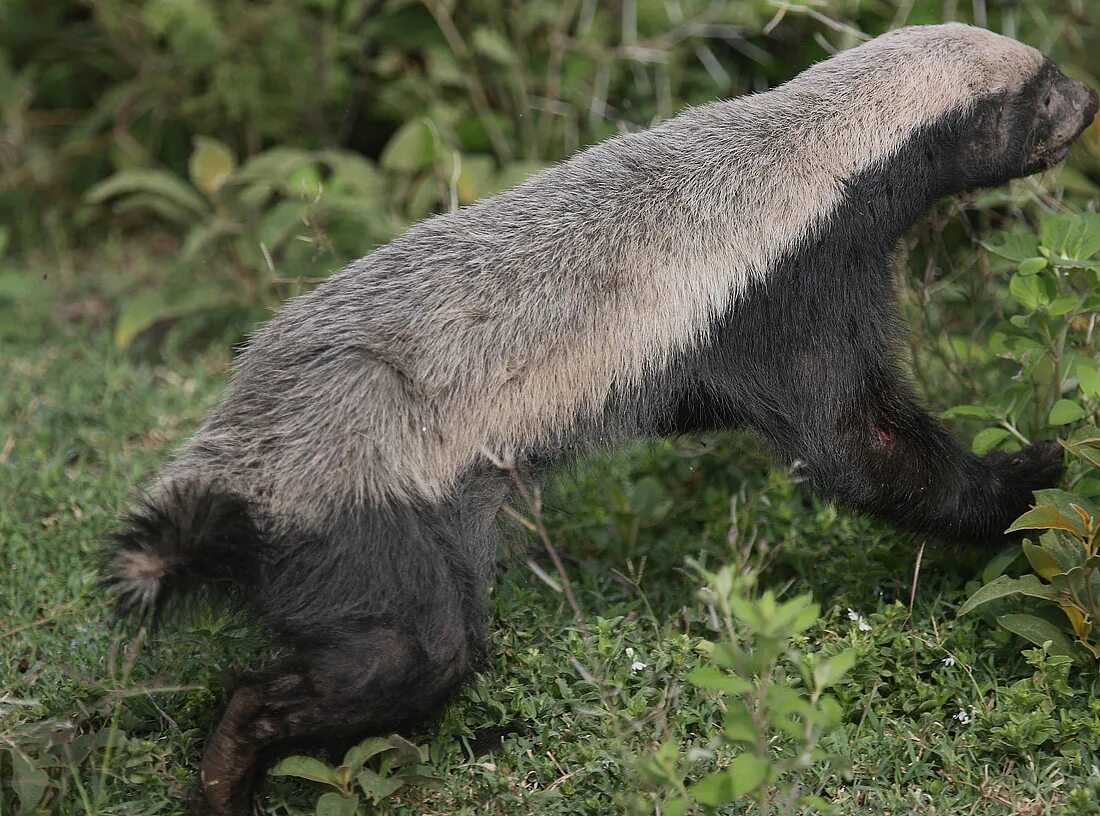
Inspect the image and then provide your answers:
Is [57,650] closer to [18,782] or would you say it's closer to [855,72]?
[18,782]

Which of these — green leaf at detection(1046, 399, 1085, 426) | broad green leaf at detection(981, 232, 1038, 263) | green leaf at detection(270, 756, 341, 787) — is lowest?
green leaf at detection(270, 756, 341, 787)

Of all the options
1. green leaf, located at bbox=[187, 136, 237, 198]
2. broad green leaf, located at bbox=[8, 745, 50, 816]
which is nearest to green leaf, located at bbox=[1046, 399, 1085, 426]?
broad green leaf, located at bbox=[8, 745, 50, 816]

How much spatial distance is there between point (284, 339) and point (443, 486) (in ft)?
2.03

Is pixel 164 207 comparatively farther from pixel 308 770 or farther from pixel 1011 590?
pixel 1011 590

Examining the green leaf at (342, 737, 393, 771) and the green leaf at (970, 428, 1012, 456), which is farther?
the green leaf at (970, 428, 1012, 456)

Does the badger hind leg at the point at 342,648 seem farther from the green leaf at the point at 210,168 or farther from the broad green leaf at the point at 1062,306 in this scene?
the green leaf at the point at 210,168

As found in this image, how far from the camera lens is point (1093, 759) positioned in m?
3.25

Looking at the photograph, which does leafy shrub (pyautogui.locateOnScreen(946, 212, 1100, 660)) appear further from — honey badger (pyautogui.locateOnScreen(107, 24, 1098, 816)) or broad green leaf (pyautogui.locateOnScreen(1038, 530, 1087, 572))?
honey badger (pyautogui.locateOnScreen(107, 24, 1098, 816))

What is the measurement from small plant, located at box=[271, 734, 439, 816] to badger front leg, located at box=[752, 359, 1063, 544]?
1352 millimetres

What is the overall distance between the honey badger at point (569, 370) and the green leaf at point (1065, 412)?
0.29m

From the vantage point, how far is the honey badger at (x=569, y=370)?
9.95 feet

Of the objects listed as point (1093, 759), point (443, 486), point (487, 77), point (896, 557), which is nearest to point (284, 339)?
point (443, 486)

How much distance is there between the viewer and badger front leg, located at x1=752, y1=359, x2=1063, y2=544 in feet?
11.8

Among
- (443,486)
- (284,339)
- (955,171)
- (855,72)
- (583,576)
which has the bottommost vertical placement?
(583,576)
